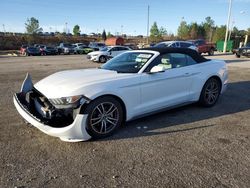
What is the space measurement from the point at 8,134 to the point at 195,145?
312 centimetres

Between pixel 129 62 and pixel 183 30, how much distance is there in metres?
73.6

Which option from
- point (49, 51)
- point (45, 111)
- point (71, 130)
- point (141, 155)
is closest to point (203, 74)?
point (141, 155)

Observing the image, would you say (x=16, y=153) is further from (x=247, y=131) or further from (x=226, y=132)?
(x=247, y=131)

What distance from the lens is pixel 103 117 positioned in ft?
13.1

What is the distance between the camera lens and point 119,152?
3609 mm

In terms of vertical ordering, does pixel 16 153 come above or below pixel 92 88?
below

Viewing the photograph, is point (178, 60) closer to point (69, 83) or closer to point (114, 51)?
point (69, 83)

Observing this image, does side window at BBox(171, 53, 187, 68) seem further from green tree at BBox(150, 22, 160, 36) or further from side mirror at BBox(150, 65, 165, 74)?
green tree at BBox(150, 22, 160, 36)

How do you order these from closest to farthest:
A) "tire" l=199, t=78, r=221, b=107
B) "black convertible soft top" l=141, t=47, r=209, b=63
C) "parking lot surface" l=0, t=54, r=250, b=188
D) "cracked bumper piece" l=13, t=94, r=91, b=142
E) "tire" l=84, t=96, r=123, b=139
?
"parking lot surface" l=0, t=54, r=250, b=188 < "cracked bumper piece" l=13, t=94, r=91, b=142 < "tire" l=84, t=96, r=123, b=139 < "black convertible soft top" l=141, t=47, r=209, b=63 < "tire" l=199, t=78, r=221, b=107

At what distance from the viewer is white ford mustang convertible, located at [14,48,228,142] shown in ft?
12.2

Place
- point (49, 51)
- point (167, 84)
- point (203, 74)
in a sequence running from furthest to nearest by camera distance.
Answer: point (49, 51) → point (203, 74) → point (167, 84)

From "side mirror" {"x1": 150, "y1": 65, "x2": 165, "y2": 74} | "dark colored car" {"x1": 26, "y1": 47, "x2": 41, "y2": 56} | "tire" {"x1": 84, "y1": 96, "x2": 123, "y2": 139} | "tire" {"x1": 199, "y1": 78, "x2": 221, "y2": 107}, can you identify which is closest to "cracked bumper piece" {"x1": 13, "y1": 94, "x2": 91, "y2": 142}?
"tire" {"x1": 84, "y1": 96, "x2": 123, "y2": 139}

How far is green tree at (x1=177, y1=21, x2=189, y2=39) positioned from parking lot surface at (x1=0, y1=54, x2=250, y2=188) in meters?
72.6

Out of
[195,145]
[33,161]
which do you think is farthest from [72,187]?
[195,145]
